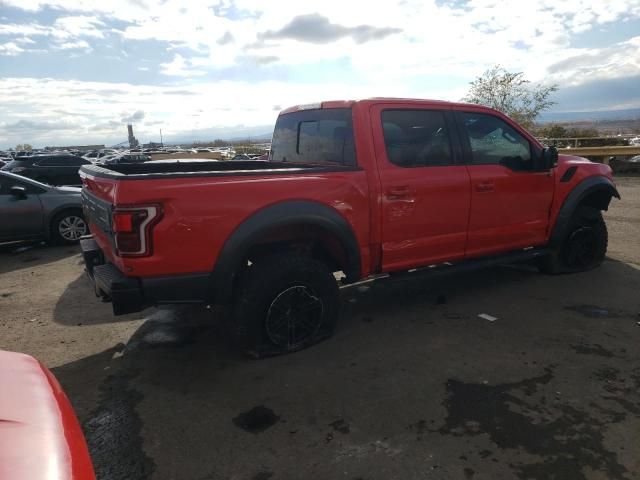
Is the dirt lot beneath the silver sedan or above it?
beneath

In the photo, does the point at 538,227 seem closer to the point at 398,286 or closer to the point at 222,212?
the point at 398,286

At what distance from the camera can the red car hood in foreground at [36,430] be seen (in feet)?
4.13

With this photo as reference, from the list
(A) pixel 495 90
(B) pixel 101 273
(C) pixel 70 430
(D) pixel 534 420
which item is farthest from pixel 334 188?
(A) pixel 495 90

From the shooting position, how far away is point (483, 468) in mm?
2352

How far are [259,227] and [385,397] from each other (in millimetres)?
1403

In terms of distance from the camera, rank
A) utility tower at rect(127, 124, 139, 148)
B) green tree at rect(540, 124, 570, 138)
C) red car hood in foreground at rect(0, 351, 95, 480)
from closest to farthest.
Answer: red car hood in foreground at rect(0, 351, 95, 480)
green tree at rect(540, 124, 570, 138)
utility tower at rect(127, 124, 139, 148)

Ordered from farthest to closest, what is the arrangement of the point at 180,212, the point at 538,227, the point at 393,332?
the point at 538,227, the point at 393,332, the point at 180,212

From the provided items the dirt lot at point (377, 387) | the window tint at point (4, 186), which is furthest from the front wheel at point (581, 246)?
the window tint at point (4, 186)

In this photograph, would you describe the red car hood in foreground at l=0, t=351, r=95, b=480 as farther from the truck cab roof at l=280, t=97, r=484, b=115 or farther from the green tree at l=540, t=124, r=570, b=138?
the green tree at l=540, t=124, r=570, b=138

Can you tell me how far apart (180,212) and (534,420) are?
2.47 metres

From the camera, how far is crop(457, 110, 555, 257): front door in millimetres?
4402

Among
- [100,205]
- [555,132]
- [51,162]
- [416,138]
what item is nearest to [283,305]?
[100,205]

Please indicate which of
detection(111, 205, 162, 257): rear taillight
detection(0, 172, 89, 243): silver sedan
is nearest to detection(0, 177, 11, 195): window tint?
detection(0, 172, 89, 243): silver sedan

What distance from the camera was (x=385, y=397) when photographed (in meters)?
3.03
